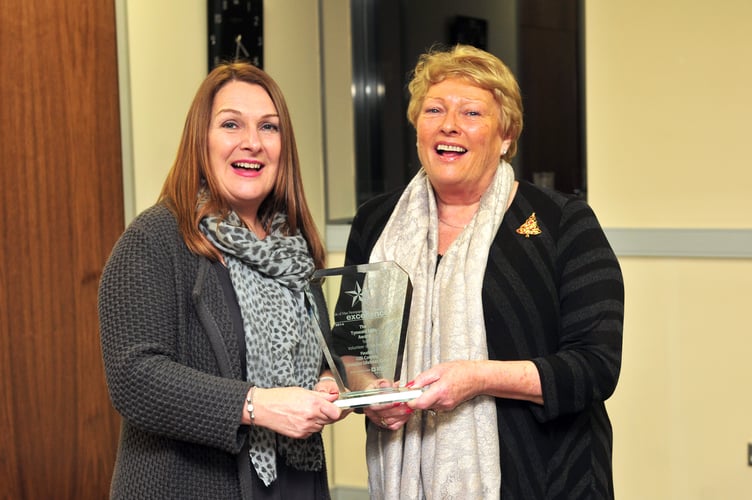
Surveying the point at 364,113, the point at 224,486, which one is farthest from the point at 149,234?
the point at 364,113

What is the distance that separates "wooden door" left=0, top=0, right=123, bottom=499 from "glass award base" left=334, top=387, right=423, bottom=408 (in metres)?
1.36

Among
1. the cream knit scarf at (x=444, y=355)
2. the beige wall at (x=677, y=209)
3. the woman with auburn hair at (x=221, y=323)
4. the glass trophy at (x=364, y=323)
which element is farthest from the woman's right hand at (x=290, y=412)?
the beige wall at (x=677, y=209)

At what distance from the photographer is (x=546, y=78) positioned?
381cm

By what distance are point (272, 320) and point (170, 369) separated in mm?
257

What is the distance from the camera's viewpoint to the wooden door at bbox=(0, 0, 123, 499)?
2.66 meters

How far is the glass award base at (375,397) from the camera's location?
174 cm

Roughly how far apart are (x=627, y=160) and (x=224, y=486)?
2.33 meters

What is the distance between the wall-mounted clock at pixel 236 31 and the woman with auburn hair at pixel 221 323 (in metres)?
1.79

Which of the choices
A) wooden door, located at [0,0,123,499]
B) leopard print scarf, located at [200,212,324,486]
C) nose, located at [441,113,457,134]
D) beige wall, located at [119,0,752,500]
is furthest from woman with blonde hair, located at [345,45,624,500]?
beige wall, located at [119,0,752,500]

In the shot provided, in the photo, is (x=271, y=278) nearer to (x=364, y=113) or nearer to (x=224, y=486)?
(x=224, y=486)

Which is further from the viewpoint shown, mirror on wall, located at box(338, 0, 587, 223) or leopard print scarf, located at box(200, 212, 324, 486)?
mirror on wall, located at box(338, 0, 587, 223)

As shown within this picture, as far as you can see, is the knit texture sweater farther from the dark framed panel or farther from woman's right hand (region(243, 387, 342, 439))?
the dark framed panel

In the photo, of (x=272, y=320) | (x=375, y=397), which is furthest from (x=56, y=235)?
(x=375, y=397)

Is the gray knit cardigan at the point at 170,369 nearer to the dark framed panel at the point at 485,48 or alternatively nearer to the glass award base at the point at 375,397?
the glass award base at the point at 375,397
